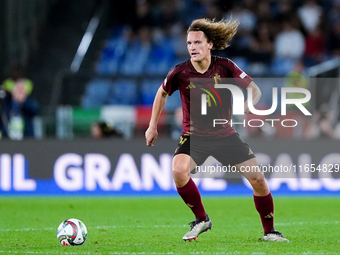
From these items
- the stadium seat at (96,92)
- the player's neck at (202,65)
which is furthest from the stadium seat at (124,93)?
the player's neck at (202,65)

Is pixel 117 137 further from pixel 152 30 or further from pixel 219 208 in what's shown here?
pixel 152 30

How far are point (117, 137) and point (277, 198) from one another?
9.59 feet

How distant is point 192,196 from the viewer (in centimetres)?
539

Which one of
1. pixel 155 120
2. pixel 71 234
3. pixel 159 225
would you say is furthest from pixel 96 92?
pixel 71 234

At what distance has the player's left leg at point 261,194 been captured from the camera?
17.2 feet

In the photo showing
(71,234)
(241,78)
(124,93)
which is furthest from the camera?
(124,93)

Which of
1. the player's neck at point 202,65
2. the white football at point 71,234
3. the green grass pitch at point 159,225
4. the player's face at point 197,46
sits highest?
the player's face at point 197,46

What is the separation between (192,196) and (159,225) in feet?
5.33

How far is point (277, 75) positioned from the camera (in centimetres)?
1116

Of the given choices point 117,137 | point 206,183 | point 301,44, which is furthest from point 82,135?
point 301,44

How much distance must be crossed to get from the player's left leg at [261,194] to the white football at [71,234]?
1.53 metres

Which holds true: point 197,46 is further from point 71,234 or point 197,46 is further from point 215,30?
point 71,234

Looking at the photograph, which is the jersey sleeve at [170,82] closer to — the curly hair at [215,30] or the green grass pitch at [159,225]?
the curly hair at [215,30]

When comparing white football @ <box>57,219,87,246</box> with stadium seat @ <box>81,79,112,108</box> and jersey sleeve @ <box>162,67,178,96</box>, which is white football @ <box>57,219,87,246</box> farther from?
stadium seat @ <box>81,79,112,108</box>
